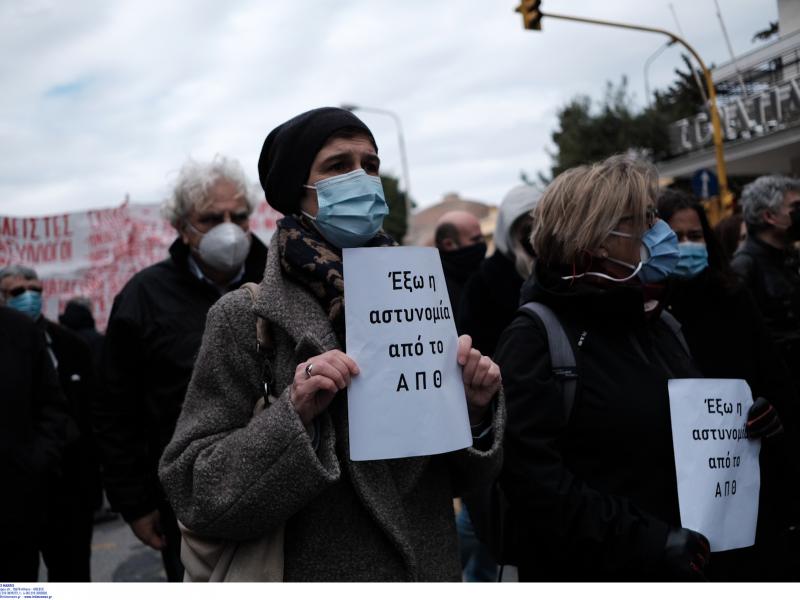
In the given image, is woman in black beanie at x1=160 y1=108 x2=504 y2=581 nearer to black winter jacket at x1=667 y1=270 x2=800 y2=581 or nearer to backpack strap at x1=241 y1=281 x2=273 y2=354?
backpack strap at x1=241 y1=281 x2=273 y2=354

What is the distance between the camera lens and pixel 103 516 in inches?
302

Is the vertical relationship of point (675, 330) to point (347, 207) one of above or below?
below

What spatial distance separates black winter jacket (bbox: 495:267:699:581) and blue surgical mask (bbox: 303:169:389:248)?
56 cm

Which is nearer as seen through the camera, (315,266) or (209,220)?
(315,266)

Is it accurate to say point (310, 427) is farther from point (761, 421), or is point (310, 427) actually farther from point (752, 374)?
point (752, 374)

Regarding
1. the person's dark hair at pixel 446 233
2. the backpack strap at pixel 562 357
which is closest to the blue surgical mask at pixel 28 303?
the person's dark hair at pixel 446 233

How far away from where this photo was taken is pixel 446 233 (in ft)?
16.4

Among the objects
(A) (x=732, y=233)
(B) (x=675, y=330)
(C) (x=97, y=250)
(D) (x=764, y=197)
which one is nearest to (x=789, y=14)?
(D) (x=764, y=197)

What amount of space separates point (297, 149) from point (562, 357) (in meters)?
0.84

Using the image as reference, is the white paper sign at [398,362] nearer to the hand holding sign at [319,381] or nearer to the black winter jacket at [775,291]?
the hand holding sign at [319,381]

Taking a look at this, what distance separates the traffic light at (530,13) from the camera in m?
11.1

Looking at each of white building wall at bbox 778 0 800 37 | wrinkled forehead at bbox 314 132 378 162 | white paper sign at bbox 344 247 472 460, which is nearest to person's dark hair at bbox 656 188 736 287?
white building wall at bbox 778 0 800 37

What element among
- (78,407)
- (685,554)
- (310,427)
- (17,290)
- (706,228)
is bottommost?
(685,554)
